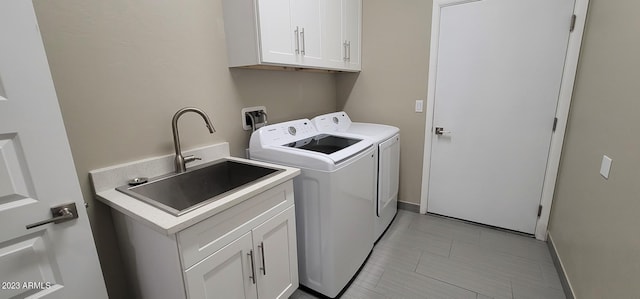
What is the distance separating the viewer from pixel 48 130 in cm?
89

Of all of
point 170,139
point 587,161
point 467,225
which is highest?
point 170,139

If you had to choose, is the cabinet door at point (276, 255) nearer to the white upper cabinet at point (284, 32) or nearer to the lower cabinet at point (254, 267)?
the lower cabinet at point (254, 267)

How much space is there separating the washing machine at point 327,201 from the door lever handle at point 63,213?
0.93 meters

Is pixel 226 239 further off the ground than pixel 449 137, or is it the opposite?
pixel 449 137

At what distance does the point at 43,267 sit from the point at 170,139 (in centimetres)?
73

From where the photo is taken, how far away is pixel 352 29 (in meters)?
2.42

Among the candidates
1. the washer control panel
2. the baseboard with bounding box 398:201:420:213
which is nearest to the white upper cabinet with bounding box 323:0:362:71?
the washer control panel

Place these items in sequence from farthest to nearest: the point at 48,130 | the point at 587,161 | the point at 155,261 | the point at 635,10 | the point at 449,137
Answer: the point at 449,137 < the point at 587,161 < the point at 635,10 < the point at 155,261 < the point at 48,130

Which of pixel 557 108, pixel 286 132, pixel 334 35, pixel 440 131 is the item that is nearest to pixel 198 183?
pixel 286 132

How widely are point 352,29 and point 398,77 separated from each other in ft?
2.04

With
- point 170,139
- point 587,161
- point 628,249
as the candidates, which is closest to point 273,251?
point 170,139

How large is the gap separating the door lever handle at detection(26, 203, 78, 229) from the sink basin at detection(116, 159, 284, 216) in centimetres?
20

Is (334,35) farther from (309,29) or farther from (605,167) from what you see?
(605,167)

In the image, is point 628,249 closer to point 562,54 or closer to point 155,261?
point 562,54
